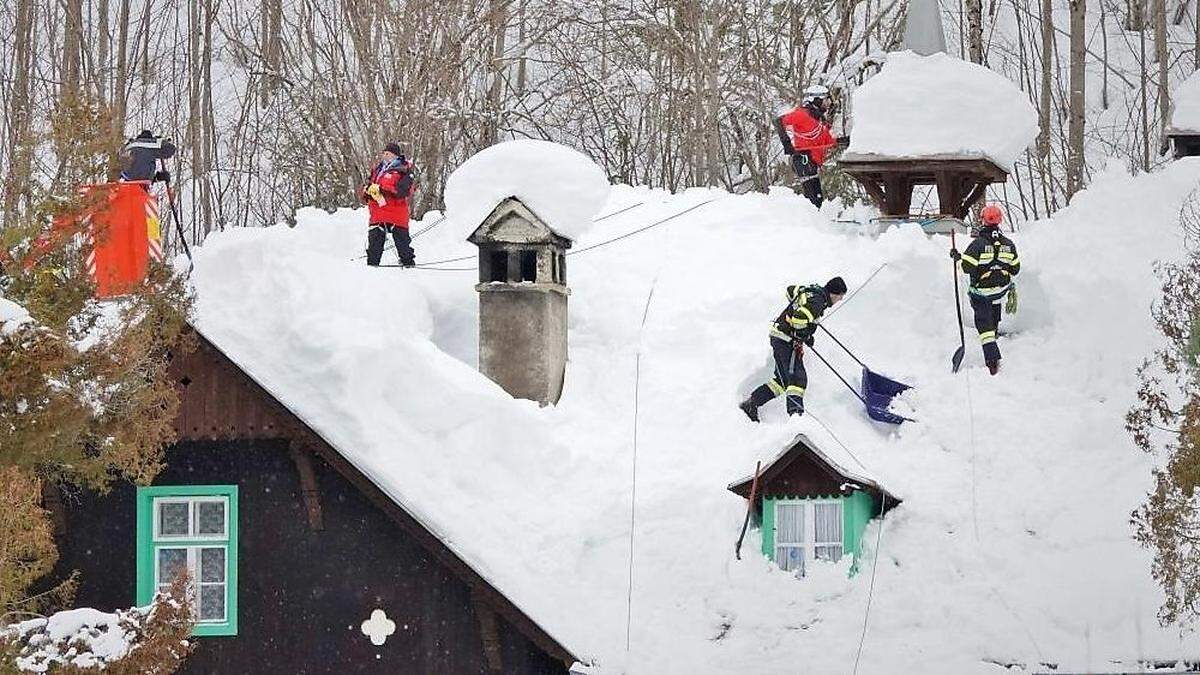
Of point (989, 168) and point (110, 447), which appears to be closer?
point (110, 447)

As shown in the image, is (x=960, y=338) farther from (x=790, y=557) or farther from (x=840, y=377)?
(x=790, y=557)

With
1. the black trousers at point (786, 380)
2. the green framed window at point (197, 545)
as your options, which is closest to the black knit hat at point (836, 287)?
the black trousers at point (786, 380)

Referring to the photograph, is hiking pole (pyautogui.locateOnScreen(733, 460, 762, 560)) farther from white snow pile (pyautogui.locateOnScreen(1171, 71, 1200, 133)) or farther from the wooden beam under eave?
white snow pile (pyautogui.locateOnScreen(1171, 71, 1200, 133))

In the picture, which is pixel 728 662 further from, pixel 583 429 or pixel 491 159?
pixel 491 159

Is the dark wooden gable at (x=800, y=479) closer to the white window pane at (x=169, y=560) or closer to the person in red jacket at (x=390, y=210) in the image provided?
the white window pane at (x=169, y=560)

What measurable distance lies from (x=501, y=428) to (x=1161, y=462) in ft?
19.4

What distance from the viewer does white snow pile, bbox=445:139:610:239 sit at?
773 inches

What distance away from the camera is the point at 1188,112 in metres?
22.9

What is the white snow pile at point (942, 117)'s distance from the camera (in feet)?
73.9

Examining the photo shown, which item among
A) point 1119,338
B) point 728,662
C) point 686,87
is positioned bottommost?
point 728,662

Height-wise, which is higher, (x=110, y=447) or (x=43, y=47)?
(x=43, y=47)

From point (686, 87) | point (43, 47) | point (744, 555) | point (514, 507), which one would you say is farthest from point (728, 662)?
point (43, 47)

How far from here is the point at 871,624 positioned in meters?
16.8

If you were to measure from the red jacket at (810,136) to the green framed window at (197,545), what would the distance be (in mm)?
9836
